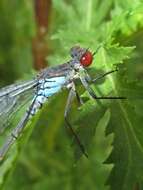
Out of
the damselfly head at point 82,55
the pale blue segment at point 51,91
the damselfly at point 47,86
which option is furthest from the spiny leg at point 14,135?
the damselfly head at point 82,55

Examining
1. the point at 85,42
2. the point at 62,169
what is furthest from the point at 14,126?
the point at 62,169

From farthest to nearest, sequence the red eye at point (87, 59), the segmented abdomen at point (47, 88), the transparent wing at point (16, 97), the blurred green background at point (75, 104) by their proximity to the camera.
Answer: the transparent wing at point (16, 97), the segmented abdomen at point (47, 88), the red eye at point (87, 59), the blurred green background at point (75, 104)

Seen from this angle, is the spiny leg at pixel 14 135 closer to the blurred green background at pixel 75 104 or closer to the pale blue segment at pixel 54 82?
the blurred green background at pixel 75 104

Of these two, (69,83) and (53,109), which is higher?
(69,83)

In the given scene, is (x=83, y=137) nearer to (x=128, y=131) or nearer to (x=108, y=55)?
(x=128, y=131)

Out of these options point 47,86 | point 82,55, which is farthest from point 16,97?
point 82,55

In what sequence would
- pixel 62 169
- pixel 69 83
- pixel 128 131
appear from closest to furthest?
pixel 128 131
pixel 69 83
pixel 62 169

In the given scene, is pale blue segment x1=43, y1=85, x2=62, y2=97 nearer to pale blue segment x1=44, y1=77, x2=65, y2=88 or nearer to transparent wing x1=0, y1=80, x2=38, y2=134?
pale blue segment x1=44, y1=77, x2=65, y2=88
